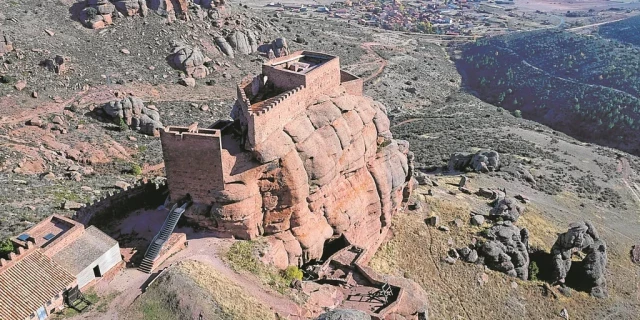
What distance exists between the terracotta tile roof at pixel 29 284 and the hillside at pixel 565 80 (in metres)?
110

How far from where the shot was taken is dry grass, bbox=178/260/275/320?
95.3ft

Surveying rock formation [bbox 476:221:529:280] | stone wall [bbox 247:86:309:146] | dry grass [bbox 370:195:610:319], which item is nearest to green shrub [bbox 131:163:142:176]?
stone wall [bbox 247:86:309:146]

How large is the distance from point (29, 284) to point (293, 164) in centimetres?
1865

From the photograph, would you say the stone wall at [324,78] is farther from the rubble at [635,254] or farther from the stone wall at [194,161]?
the rubble at [635,254]

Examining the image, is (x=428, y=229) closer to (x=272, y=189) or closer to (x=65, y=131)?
(x=272, y=189)

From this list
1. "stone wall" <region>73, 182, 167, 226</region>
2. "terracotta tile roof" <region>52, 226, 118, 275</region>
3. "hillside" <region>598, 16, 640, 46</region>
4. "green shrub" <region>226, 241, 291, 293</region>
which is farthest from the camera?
"hillside" <region>598, 16, 640, 46</region>

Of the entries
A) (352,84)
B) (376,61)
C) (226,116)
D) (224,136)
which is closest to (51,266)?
(224,136)

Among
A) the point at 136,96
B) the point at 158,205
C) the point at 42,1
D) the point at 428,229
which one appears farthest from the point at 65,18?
the point at 428,229

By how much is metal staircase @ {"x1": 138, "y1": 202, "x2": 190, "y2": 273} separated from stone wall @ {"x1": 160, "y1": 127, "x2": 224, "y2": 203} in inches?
57.9

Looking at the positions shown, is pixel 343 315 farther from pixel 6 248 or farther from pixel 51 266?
pixel 6 248

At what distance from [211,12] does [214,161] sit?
78.0 meters

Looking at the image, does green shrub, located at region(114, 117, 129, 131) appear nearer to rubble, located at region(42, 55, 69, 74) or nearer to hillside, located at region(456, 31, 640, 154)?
rubble, located at region(42, 55, 69, 74)

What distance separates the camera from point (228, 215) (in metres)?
36.0

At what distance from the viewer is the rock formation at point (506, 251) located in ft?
160
